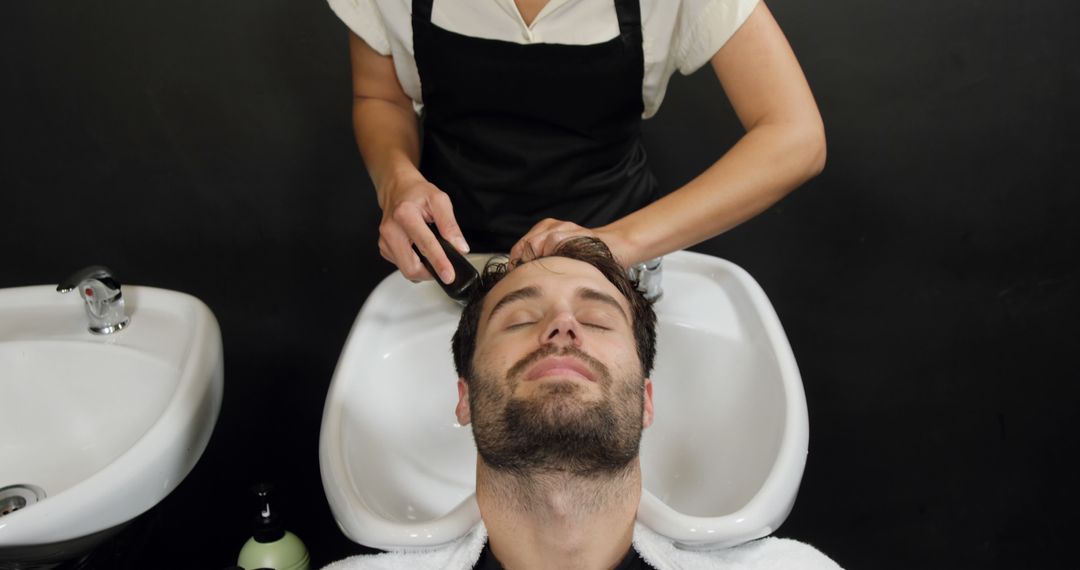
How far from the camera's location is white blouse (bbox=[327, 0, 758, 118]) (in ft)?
4.31

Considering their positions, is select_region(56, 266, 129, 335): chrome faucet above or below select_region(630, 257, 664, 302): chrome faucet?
above

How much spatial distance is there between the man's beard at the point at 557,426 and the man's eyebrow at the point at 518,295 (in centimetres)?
11

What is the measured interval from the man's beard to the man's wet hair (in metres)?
0.12

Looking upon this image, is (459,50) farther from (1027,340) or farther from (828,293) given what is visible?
(1027,340)

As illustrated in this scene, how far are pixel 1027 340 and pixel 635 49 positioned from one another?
4.27ft

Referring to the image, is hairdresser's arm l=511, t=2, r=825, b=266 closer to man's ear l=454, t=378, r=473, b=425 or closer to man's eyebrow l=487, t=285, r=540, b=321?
man's eyebrow l=487, t=285, r=540, b=321

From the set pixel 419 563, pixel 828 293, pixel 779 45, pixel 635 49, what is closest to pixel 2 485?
pixel 419 563

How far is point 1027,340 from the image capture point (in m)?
2.11

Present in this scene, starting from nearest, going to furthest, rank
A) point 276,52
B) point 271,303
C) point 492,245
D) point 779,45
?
1. point 779,45
2. point 492,245
3. point 276,52
4. point 271,303

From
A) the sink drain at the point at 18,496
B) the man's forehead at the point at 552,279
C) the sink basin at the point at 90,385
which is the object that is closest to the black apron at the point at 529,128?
the man's forehead at the point at 552,279

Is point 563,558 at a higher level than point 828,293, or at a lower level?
higher

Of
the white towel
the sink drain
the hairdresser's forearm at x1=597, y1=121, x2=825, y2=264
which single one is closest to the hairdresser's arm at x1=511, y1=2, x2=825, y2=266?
the hairdresser's forearm at x1=597, y1=121, x2=825, y2=264

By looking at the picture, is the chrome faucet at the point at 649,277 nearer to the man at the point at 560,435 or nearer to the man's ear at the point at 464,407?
the man at the point at 560,435

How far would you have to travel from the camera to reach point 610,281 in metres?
1.26
